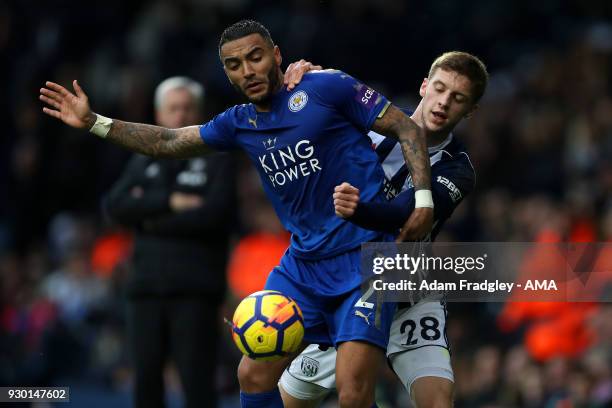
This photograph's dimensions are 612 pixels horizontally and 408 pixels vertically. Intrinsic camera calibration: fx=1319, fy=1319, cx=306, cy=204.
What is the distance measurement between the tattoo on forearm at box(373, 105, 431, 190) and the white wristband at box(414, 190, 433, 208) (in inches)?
1.0

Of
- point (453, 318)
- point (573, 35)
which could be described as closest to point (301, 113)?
point (453, 318)

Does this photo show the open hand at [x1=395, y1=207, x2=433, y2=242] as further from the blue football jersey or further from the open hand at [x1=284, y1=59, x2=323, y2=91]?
the open hand at [x1=284, y1=59, x2=323, y2=91]

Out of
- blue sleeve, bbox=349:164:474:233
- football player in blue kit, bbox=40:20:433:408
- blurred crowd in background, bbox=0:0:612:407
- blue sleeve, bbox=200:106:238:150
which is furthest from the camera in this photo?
blurred crowd in background, bbox=0:0:612:407

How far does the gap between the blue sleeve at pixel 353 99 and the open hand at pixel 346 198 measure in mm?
461

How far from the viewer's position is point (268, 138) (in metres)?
6.51

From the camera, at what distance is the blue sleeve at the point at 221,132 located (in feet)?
22.0

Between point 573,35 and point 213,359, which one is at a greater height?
point 573,35

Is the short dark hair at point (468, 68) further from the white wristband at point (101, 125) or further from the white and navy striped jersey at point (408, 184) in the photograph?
the white wristband at point (101, 125)

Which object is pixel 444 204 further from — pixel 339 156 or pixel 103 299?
pixel 103 299

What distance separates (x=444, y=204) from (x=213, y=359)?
2456mm

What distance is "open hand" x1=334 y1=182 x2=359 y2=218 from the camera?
6129 millimetres

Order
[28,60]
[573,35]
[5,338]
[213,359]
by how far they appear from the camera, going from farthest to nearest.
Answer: [28,60] → [573,35] → [5,338] → [213,359]

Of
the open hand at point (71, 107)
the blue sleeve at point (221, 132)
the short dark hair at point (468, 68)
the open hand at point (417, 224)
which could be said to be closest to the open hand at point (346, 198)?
the open hand at point (417, 224)

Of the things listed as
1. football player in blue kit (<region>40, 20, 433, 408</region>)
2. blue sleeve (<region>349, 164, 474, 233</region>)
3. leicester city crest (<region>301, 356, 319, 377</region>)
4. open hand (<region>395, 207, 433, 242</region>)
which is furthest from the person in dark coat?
open hand (<region>395, 207, 433, 242</region>)
